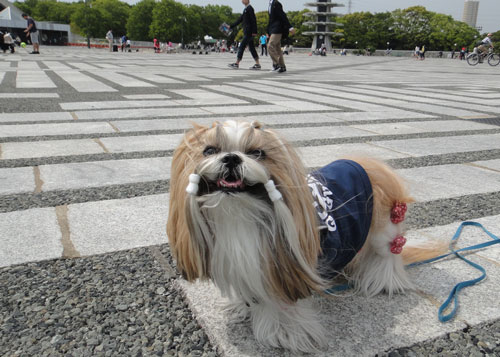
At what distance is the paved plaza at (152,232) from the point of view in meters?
1.88

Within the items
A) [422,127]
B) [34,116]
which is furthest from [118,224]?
[422,127]

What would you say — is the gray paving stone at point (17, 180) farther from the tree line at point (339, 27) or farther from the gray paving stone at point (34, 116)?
the tree line at point (339, 27)

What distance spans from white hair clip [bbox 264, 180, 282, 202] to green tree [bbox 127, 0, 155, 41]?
3803 inches

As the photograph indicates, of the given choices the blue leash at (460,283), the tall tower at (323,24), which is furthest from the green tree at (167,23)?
the blue leash at (460,283)

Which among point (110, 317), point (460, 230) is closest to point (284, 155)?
point (110, 317)

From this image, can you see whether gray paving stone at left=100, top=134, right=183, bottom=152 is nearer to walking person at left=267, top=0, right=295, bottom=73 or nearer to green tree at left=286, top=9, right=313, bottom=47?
walking person at left=267, top=0, right=295, bottom=73

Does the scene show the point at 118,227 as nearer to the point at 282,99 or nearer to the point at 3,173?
the point at 3,173

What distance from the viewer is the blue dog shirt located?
1916mm

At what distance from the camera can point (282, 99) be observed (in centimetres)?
854

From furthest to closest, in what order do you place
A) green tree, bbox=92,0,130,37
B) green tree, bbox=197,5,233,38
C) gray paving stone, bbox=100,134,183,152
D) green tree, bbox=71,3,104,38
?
green tree, bbox=197,5,233,38
green tree, bbox=92,0,130,37
green tree, bbox=71,3,104,38
gray paving stone, bbox=100,134,183,152

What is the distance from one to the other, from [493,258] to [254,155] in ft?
6.06

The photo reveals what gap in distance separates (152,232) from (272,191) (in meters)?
1.55

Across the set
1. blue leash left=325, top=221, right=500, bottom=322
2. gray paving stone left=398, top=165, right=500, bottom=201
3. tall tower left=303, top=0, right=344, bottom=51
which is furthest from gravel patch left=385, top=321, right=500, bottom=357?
tall tower left=303, top=0, right=344, bottom=51

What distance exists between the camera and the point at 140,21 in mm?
92062
